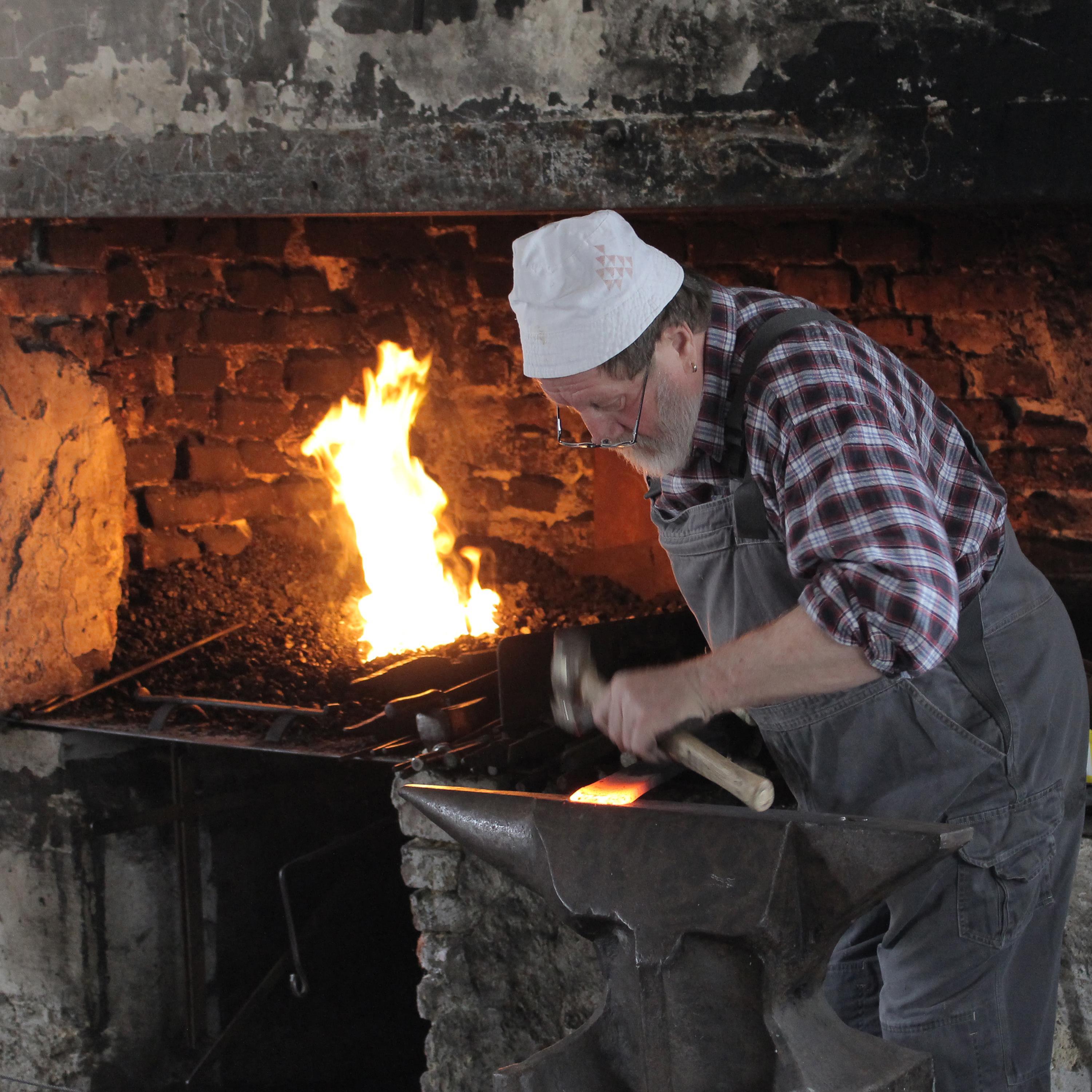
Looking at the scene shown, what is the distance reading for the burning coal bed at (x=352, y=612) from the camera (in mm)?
3100

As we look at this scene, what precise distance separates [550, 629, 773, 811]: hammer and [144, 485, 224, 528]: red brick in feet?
6.33

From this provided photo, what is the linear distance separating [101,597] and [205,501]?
1.74 feet

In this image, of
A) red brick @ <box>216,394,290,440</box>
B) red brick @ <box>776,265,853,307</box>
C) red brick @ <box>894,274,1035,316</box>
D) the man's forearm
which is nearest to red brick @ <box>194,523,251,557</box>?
red brick @ <box>216,394,290,440</box>

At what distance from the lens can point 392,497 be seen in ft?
12.7

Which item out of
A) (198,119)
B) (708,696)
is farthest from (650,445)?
(198,119)

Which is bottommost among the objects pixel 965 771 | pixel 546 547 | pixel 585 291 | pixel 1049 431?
pixel 546 547

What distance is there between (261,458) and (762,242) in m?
1.73

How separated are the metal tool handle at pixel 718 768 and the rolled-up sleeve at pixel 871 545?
251mm

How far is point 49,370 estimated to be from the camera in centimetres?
318

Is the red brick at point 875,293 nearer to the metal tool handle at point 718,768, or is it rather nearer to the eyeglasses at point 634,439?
the eyeglasses at point 634,439

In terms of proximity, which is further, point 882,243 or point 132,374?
point 132,374

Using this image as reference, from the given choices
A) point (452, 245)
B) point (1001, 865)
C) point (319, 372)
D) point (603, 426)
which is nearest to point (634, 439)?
point (603, 426)

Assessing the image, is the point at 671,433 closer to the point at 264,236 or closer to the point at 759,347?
the point at 759,347

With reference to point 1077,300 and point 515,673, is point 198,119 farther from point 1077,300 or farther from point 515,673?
point 1077,300
